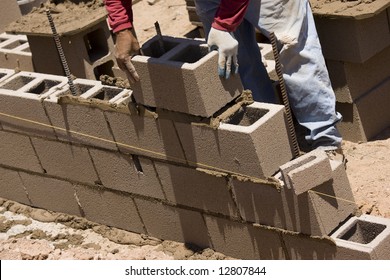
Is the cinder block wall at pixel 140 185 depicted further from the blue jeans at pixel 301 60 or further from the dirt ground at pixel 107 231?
the blue jeans at pixel 301 60

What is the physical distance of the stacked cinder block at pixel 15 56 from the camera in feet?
27.2

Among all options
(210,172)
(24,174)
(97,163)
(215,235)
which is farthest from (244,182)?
(24,174)

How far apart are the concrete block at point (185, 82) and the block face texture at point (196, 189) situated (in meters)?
0.50

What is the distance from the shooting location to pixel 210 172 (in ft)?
20.2

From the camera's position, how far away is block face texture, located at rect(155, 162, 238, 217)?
6227mm

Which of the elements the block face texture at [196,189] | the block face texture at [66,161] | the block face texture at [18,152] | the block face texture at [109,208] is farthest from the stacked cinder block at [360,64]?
the block face texture at [18,152]

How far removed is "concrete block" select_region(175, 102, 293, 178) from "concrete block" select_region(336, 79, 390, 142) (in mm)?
1324

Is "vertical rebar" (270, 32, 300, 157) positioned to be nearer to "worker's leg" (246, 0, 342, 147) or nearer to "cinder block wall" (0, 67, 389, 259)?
"cinder block wall" (0, 67, 389, 259)

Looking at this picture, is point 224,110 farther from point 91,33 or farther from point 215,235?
point 91,33

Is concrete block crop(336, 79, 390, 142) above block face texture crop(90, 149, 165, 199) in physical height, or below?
below

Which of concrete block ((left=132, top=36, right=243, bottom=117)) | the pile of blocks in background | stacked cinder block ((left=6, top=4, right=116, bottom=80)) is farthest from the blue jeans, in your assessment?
stacked cinder block ((left=6, top=4, right=116, bottom=80))

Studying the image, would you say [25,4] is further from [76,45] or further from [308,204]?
[308,204]

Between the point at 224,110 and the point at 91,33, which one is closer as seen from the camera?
the point at 224,110

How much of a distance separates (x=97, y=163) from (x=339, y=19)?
2047 mm
